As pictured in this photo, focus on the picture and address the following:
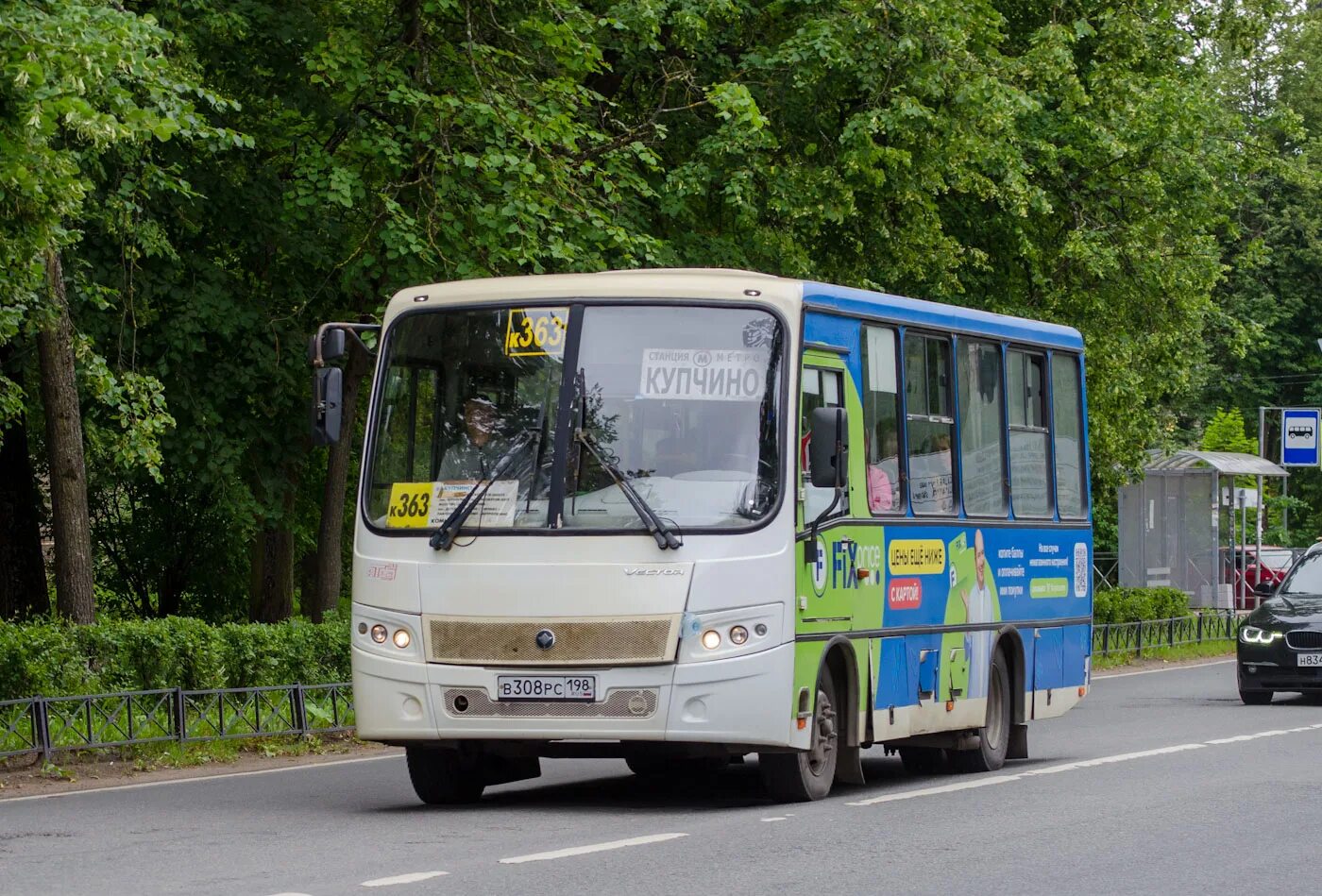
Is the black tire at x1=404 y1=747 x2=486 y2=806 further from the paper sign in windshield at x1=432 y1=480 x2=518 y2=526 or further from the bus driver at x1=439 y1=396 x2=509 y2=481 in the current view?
the bus driver at x1=439 y1=396 x2=509 y2=481

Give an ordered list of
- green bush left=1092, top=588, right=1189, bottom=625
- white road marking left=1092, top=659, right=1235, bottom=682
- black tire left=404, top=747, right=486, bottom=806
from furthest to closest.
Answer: green bush left=1092, top=588, right=1189, bottom=625
white road marking left=1092, top=659, right=1235, bottom=682
black tire left=404, top=747, right=486, bottom=806

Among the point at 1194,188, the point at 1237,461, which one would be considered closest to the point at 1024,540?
the point at 1194,188

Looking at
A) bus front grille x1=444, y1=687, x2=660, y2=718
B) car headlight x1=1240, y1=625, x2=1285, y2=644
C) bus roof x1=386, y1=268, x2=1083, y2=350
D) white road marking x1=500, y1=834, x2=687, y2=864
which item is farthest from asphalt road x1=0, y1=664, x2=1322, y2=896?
car headlight x1=1240, y1=625, x2=1285, y2=644

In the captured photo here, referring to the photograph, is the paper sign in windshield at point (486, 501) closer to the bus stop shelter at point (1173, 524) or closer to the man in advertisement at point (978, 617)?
the man in advertisement at point (978, 617)

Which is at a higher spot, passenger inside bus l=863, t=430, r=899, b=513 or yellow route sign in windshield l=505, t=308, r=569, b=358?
yellow route sign in windshield l=505, t=308, r=569, b=358

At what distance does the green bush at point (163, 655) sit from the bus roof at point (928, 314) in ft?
22.2

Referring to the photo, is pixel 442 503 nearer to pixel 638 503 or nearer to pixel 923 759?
pixel 638 503

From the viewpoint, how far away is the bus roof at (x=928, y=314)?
537 inches

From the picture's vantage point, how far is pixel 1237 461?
4425 centimetres

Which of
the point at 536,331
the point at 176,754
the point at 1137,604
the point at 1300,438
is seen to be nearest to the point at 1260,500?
the point at 1300,438

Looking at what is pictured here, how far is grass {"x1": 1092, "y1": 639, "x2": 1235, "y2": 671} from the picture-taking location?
1359 inches

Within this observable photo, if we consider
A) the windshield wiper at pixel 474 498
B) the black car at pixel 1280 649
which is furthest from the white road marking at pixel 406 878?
the black car at pixel 1280 649

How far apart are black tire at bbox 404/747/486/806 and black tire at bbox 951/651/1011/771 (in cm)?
423

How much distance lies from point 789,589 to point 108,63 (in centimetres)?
593
